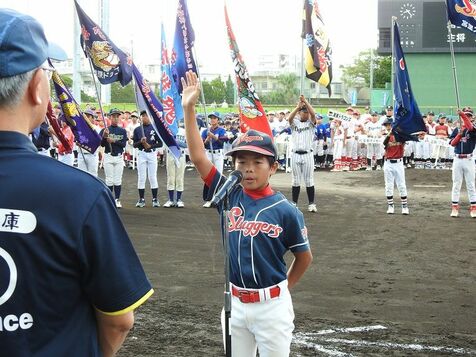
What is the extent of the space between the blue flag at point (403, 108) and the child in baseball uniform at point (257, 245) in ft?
35.3

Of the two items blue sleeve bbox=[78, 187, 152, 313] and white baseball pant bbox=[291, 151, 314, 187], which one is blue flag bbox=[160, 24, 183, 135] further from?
blue sleeve bbox=[78, 187, 152, 313]

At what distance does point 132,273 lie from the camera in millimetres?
2062

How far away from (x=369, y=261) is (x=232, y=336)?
21.6 ft

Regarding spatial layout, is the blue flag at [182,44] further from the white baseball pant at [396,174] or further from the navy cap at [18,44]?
the navy cap at [18,44]

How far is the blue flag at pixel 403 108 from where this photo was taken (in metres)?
14.6

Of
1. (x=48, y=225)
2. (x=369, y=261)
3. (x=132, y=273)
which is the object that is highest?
(x=48, y=225)

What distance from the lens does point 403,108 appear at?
Result: 14.7 metres

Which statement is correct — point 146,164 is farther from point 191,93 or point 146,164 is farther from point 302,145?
point 191,93

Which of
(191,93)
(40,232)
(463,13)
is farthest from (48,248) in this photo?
(463,13)

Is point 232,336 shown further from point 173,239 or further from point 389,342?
point 173,239

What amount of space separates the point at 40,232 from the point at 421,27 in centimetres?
3596

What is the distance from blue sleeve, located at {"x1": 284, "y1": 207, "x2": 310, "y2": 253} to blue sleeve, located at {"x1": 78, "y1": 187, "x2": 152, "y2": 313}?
2.22 metres

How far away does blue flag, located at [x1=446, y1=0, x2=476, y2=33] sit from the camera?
12953 millimetres

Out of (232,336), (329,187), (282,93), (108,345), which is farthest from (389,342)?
(282,93)
